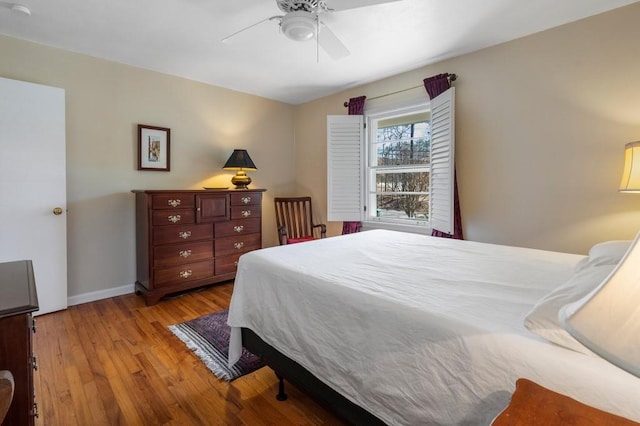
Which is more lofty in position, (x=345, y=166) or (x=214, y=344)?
(x=345, y=166)

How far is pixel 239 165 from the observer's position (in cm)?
369

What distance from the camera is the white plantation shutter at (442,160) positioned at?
9.25 feet

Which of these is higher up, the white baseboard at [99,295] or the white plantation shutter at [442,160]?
the white plantation shutter at [442,160]

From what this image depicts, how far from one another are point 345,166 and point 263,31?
1.81 meters

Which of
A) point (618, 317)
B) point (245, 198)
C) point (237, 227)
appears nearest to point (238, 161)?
point (245, 198)

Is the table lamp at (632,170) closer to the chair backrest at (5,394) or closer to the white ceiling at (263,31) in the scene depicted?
the white ceiling at (263,31)

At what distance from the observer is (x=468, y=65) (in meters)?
2.87

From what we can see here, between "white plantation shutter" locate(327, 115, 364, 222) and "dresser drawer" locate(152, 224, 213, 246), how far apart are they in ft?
5.04

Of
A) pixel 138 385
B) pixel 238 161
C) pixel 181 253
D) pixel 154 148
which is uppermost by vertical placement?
pixel 154 148

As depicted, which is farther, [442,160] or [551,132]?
[442,160]

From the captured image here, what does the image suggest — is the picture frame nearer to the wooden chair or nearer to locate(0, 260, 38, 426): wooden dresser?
the wooden chair

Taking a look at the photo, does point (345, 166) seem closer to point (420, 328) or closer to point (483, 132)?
point (483, 132)

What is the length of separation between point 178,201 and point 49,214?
1060 millimetres

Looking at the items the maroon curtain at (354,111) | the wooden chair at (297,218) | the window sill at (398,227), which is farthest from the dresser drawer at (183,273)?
the window sill at (398,227)
